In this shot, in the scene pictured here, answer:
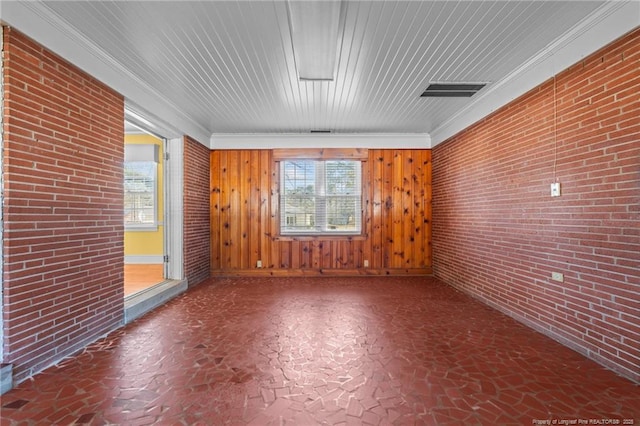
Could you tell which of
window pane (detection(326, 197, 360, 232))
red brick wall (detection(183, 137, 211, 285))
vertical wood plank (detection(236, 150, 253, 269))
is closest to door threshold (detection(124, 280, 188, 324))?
red brick wall (detection(183, 137, 211, 285))

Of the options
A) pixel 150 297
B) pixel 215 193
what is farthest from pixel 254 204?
pixel 150 297

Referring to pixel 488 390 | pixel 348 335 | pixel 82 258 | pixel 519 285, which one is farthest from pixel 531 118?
pixel 82 258

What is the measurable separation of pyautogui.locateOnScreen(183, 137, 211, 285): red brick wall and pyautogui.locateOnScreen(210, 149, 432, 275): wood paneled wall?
25cm

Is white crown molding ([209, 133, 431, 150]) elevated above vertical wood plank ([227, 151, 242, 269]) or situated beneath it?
elevated above

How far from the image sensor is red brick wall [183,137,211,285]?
432 cm

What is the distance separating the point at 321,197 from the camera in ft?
17.2

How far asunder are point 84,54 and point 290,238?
145 inches

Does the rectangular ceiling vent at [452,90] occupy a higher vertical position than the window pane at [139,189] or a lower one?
higher

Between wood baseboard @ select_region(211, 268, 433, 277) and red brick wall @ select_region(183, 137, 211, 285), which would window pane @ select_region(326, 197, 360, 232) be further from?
red brick wall @ select_region(183, 137, 211, 285)

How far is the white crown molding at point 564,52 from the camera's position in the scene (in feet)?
6.37

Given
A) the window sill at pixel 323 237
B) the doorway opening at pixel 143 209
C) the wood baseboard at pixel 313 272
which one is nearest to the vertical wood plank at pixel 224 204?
the wood baseboard at pixel 313 272

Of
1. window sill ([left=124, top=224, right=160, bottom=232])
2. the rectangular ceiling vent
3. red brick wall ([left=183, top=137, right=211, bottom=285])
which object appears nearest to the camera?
the rectangular ceiling vent

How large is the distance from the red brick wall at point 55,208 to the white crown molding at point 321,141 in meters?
2.36

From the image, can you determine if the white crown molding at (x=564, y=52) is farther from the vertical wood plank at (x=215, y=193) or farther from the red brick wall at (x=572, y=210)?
the vertical wood plank at (x=215, y=193)
